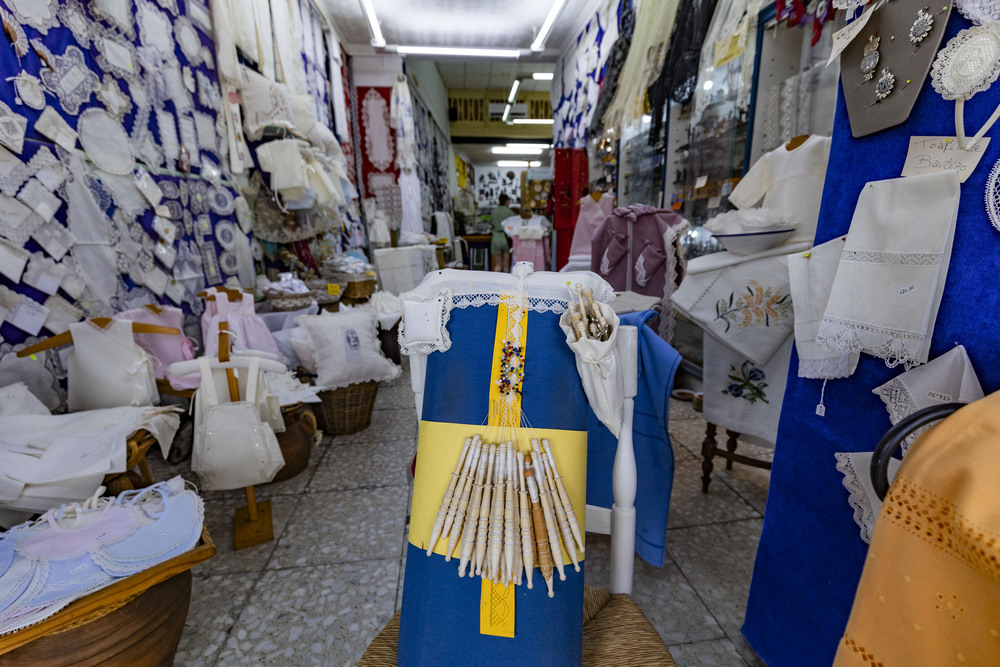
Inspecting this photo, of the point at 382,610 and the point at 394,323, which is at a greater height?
the point at 394,323

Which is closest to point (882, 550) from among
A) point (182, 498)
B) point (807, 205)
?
point (807, 205)

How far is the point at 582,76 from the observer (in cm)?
587

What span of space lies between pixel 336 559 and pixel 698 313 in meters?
1.78

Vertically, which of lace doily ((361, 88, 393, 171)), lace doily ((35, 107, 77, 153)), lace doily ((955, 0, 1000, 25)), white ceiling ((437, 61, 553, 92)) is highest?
white ceiling ((437, 61, 553, 92))

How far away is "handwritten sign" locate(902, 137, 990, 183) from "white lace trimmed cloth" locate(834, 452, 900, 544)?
23.0 inches

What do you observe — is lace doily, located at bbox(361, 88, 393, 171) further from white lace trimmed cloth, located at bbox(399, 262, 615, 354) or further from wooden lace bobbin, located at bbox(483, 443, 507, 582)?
wooden lace bobbin, located at bbox(483, 443, 507, 582)

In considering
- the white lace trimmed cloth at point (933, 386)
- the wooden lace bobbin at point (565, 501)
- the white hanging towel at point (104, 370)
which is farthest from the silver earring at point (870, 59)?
the white hanging towel at point (104, 370)

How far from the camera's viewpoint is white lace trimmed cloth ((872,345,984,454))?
74 centimetres

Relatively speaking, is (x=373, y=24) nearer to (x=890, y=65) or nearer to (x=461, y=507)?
(x=890, y=65)

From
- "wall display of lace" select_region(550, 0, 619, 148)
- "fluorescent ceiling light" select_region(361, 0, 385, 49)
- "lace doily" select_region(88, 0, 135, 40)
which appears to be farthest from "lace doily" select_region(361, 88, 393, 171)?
"lace doily" select_region(88, 0, 135, 40)

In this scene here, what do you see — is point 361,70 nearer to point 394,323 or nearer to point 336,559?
point 394,323

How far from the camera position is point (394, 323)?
3.66 m

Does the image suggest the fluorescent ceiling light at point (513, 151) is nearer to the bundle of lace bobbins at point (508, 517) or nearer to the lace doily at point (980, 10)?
the lace doily at point (980, 10)

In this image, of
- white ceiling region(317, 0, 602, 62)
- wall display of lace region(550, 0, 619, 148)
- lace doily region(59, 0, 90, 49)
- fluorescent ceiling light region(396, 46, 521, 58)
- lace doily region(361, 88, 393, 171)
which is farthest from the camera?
lace doily region(361, 88, 393, 171)
